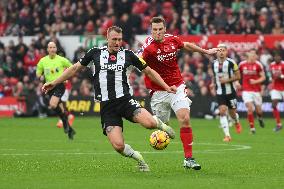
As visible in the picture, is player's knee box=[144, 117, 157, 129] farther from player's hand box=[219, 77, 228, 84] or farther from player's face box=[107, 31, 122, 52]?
player's hand box=[219, 77, 228, 84]

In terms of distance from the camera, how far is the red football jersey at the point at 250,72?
28.0m

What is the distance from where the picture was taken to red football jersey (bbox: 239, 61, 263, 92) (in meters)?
28.0

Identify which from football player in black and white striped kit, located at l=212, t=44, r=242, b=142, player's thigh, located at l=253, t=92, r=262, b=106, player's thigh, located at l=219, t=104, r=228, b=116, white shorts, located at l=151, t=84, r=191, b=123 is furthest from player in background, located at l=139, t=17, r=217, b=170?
player's thigh, located at l=253, t=92, r=262, b=106

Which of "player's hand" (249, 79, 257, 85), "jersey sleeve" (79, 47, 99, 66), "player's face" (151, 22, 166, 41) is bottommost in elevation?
"player's hand" (249, 79, 257, 85)

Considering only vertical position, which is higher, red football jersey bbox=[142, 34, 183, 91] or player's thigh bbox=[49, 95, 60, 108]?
red football jersey bbox=[142, 34, 183, 91]

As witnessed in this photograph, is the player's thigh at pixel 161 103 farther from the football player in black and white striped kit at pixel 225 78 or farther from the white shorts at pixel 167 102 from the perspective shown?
the football player in black and white striped kit at pixel 225 78

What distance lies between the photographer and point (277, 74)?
28.5 meters

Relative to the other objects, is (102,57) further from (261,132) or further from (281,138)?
(261,132)

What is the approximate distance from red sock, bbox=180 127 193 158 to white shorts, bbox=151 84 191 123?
1.40 feet

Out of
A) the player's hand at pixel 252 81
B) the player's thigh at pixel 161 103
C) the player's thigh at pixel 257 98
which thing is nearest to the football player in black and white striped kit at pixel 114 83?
the player's thigh at pixel 161 103

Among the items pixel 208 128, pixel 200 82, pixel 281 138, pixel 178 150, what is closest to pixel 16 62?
pixel 200 82

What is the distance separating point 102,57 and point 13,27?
2770 cm

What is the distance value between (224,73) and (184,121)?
392 inches

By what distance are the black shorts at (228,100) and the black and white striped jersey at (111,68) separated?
1092cm
